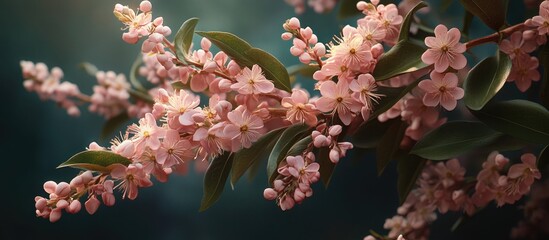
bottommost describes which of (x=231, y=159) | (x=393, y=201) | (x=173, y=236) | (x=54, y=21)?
(x=393, y=201)

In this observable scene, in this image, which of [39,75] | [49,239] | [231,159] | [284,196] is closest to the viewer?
[284,196]

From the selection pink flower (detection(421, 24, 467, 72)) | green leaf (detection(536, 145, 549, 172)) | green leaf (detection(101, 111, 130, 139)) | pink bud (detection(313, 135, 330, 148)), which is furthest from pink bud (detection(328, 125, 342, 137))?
green leaf (detection(101, 111, 130, 139))

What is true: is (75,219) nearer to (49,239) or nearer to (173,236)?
(49,239)

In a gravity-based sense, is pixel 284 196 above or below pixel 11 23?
below

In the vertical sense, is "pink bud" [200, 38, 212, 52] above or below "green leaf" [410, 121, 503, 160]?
above

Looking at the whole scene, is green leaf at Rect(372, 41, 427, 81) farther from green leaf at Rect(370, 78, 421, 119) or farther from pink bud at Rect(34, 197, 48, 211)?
pink bud at Rect(34, 197, 48, 211)

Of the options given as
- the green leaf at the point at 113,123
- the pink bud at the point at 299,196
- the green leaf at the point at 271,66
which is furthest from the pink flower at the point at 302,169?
the green leaf at the point at 113,123

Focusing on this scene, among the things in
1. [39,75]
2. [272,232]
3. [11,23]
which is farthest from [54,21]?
[272,232]
